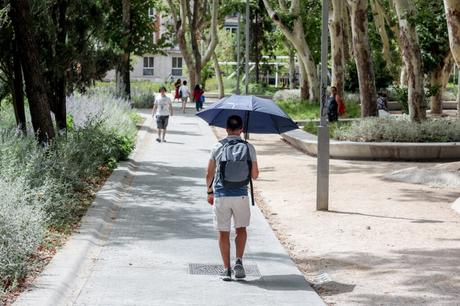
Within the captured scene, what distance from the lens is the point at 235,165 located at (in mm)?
8805

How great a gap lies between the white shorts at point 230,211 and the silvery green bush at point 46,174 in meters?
1.75

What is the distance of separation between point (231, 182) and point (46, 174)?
4126mm

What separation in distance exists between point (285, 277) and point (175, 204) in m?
5.01

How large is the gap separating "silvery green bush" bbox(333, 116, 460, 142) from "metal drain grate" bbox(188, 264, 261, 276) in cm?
1475

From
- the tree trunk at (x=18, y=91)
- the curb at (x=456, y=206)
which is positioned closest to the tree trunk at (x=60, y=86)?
the tree trunk at (x=18, y=91)

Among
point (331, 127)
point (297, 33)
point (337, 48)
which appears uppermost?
point (297, 33)

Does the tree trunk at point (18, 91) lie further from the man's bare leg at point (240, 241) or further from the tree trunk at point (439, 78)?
the tree trunk at point (439, 78)

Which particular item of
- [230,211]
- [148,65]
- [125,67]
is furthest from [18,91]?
[148,65]

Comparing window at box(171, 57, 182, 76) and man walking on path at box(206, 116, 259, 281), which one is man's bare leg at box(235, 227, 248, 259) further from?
window at box(171, 57, 182, 76)

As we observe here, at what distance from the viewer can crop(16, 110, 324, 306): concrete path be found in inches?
319

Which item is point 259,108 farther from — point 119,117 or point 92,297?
point 119,117

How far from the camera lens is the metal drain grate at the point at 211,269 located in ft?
30.3

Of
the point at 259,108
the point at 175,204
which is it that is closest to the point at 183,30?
the point at 175,204

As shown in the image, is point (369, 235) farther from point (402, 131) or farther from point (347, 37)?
point (347, 37)
